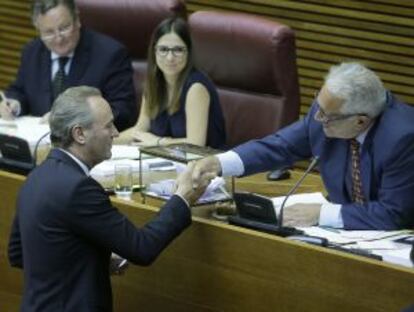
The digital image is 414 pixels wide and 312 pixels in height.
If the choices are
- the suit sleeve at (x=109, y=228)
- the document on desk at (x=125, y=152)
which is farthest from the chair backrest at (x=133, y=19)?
the suit sleeve at (x=109, y=228)

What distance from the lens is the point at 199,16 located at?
4.93m

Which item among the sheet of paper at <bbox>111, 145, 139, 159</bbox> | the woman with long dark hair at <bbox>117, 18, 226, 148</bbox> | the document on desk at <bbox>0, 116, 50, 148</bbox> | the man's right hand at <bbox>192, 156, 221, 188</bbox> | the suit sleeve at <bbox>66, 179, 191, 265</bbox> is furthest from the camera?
the woman with long dark hair at <bbox>117, 18, 226, 148</bbox>

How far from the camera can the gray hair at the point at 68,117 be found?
10.6 feet

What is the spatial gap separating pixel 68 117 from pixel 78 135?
58 mm

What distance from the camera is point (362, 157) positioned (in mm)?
3684

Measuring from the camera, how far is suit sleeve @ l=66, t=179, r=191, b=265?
3139mm

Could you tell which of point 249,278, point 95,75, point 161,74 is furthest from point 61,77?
point 249,278

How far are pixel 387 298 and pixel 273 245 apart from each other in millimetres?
391

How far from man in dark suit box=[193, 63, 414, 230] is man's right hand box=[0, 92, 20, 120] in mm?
1553

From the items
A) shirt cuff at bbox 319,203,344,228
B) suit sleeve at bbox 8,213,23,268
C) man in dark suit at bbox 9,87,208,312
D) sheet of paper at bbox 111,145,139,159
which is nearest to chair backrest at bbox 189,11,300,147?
sheet of paper at bbox 111,145,139,159

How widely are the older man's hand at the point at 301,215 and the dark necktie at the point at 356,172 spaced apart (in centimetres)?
15

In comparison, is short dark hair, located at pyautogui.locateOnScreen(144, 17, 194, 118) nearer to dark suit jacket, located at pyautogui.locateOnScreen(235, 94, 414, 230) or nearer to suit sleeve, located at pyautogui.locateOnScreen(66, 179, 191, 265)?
dark suit jacket, located at pyautogui.locateOnScreen(235, 94, 414, 230)

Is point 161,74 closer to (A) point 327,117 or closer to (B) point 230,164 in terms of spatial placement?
(B) point 230,164

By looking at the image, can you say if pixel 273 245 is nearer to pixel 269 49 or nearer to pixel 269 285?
pixel 269 285
